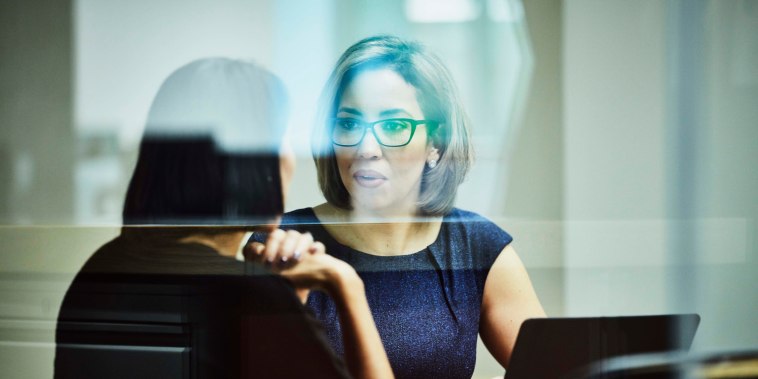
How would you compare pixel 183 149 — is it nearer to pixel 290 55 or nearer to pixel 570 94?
pixel 290 55

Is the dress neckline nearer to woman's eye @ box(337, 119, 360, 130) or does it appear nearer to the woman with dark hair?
the woman with dark hair

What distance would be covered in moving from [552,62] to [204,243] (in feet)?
3.00

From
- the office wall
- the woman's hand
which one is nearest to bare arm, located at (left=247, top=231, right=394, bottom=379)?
the woman's hand

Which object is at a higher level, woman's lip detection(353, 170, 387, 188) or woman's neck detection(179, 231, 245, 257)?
woman's lip detection(353, 170, 387, 188)

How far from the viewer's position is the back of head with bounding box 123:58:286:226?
1.71m

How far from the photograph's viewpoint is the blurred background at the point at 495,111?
5.55 ft

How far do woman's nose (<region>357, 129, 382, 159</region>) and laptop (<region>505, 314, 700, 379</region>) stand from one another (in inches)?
21.5

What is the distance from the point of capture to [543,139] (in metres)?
1.69

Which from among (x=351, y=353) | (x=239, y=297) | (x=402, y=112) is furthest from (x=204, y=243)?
(x=402, y=112)

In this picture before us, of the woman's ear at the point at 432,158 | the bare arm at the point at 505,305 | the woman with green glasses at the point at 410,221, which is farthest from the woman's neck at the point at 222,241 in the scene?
the bare arm at the point at 505,305

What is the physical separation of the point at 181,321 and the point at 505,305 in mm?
779

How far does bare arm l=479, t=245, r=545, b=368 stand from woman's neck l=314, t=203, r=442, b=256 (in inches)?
7.1

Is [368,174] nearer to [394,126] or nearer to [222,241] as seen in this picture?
[394,126]

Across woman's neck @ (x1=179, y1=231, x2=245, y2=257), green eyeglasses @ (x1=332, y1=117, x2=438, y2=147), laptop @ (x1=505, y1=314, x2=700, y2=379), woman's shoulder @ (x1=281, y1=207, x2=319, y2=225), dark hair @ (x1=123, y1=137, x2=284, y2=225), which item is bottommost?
laptop @ (x1=505, y1=314, x2=700, y2=379)
